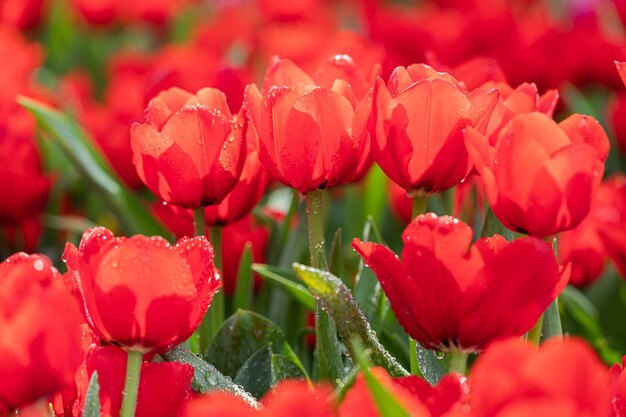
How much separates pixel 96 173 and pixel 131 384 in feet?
2.20

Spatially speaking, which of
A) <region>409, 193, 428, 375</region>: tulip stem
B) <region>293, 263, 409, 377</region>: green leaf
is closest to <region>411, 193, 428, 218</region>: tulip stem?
<region>409, 193, 428, 375</region>: tulip stem

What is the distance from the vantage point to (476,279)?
0.62 meters

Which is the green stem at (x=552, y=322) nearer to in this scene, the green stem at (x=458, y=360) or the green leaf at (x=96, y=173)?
the green stem at (x=458, y=360)

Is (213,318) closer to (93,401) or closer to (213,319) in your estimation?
(213,319)

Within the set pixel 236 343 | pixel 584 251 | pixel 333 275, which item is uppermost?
pixel 333 275

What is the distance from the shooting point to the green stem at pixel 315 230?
774 millimetres

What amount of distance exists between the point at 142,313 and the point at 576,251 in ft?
2.27

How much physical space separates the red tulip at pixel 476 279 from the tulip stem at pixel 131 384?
0.16 m

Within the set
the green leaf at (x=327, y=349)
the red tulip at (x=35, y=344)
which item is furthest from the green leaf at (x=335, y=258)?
the red tulip at (x=35, y=344)

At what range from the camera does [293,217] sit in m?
1.17

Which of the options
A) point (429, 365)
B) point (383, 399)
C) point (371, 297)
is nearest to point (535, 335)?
point (429, 365)

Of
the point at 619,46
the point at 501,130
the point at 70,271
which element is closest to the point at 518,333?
the point at 501,130

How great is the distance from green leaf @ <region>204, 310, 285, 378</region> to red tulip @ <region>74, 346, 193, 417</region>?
16 cm

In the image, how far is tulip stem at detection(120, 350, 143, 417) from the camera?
0.61 m
